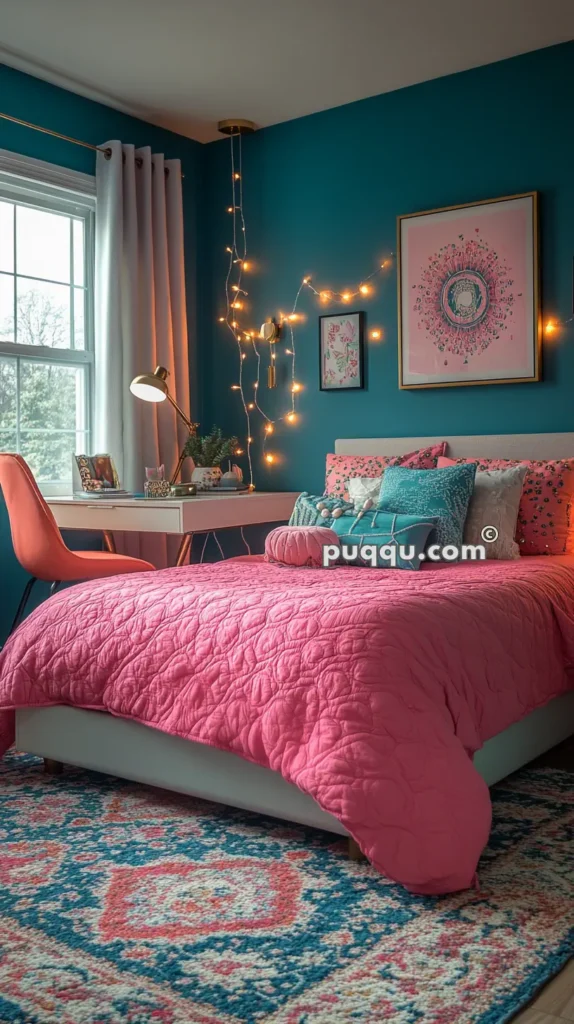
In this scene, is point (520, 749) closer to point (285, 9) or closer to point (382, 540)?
point (382, 540)

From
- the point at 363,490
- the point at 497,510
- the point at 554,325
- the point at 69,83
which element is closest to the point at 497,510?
the point at 497,510

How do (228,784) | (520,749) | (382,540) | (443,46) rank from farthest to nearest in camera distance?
(443,46), (382,540), (520,749), (228,784)

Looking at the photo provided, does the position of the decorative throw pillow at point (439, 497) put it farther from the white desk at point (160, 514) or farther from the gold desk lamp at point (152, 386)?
the gold desk lamp at point (152, 386)

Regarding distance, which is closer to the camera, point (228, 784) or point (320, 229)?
point (228, 784)

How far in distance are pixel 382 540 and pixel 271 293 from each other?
201cm

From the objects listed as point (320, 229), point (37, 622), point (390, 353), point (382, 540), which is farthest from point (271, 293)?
point (37, 622)

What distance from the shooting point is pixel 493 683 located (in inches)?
90.2

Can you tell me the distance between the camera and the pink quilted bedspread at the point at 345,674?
1.91 m

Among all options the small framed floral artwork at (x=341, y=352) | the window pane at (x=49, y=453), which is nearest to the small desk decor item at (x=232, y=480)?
the small framed floral artwork at (x=341, y=352)

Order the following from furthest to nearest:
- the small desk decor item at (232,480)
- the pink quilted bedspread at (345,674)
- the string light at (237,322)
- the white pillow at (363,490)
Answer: the string light at (237,322) → the small desk decor item at (232,480) → the white pillow at (363,490) → the pink quilted bedspread at (345,674)

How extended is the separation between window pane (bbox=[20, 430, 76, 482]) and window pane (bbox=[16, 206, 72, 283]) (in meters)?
0.72

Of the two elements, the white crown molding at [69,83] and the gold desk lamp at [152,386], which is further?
the gold desk lamp at [152,386]

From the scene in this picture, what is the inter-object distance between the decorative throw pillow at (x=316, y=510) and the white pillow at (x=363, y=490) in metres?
0.15

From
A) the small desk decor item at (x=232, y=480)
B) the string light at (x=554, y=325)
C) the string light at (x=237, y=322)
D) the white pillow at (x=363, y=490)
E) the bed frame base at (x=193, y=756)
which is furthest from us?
the string light at (x=237, y=322)
